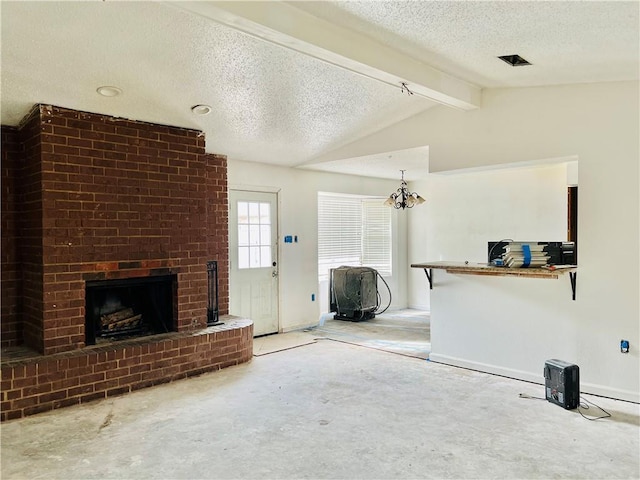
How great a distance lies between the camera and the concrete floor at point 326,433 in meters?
2.59

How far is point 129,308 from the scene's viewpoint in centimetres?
447

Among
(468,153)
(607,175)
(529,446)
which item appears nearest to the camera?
(529,446)

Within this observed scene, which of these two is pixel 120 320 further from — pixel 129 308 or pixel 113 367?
pixel 113 367

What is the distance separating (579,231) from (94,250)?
4.22 meters

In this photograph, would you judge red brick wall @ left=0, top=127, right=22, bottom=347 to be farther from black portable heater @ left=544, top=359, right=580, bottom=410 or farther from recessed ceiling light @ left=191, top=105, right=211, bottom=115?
black portable heater @ left=544, top=359, right=580, bottom=410

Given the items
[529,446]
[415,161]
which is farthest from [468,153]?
[529,446]

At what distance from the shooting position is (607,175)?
3.68 meters

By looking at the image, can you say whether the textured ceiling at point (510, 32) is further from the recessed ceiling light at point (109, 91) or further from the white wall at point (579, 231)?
the recessed ceiling light at point (109, 91)

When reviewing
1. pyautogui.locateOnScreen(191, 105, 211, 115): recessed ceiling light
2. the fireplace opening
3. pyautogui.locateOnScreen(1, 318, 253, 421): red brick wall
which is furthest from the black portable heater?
pyautogui.locateOnScreen(191, 105, 211, 115): recessed ceiling light

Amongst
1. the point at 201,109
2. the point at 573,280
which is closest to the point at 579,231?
the point at 573,280

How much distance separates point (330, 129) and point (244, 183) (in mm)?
1491

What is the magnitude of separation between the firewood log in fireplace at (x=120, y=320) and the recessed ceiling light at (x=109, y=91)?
81.2 inches

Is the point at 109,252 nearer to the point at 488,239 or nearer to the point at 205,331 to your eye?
the point at 205,331

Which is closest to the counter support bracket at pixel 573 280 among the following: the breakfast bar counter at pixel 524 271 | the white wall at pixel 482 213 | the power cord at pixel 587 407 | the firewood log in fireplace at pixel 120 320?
the breakfast bar counter at pixel 524 271
